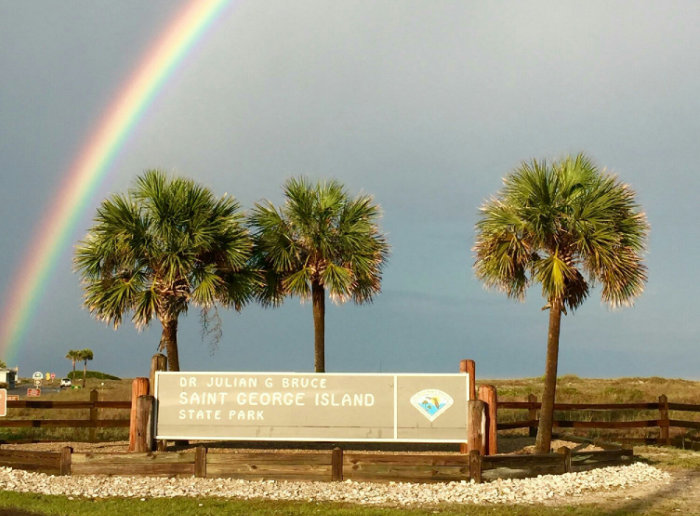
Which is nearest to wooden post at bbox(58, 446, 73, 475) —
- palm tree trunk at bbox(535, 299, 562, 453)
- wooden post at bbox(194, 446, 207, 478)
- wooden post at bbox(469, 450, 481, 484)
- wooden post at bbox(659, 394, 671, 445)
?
wooden post at bbox(194, 446, 207, 478)

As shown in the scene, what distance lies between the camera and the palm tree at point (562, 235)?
60.1 feet

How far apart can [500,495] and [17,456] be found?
9.10 meters

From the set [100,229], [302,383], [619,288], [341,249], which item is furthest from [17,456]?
[619,288]

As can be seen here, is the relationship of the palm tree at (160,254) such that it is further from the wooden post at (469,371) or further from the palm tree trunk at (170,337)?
the wooden post at (469,371)

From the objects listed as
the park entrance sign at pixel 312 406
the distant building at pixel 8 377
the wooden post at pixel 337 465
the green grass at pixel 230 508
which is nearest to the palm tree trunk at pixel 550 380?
the park entrance sign at pixel 312 406

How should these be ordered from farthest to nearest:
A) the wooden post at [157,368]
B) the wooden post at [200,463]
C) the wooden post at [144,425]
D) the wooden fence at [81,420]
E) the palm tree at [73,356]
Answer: the palm tree at [73,356] < the wooden fence at [81,420] < the wooden post at [157,368] < the wooden post at [144,425] < the wooden post at [200,463]

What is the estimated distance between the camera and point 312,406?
15625 mm

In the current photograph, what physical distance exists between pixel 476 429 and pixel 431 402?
3.45ft

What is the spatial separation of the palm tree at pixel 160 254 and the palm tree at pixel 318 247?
1658mm

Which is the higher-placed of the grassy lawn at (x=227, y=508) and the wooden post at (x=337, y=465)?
the wooden post at (x=337, y=465)

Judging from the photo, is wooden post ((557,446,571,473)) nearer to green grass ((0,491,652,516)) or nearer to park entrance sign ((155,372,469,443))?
park entrance sign ((155,372,469,443))

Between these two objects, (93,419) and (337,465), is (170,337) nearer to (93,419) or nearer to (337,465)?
(93,419)

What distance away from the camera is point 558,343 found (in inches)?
741

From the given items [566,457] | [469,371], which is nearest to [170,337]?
[469,371]
